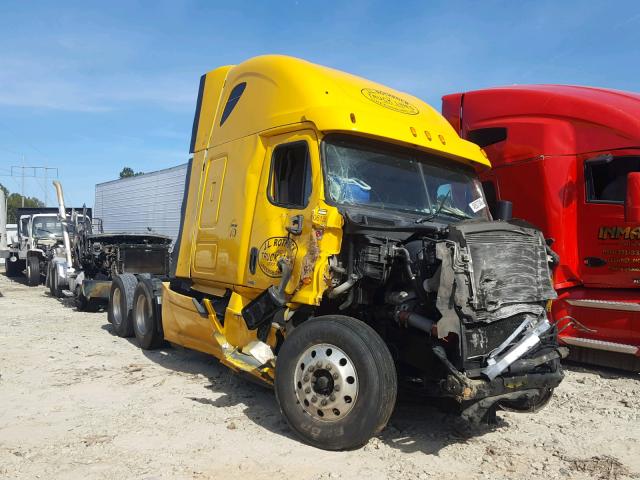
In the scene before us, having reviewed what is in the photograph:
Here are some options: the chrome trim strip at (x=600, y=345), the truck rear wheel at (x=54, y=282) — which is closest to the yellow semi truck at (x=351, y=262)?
the chrome trim strip at (x=600, y=345)

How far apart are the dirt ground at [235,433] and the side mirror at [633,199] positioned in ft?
6.11

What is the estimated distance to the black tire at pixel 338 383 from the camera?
13.6 ft

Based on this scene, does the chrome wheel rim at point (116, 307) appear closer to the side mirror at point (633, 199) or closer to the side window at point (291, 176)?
the side window at point (291, 176)

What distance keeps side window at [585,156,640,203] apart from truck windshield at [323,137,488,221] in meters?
2.04

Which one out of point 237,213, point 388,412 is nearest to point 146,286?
point 237,213

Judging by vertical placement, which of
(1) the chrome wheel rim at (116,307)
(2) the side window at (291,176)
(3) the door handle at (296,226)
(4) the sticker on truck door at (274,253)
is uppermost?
(2) the side window at (291,176)

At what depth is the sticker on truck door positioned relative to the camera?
5035mm

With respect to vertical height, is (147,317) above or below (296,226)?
below

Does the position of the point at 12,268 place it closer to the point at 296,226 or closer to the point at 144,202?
the point at 144,202

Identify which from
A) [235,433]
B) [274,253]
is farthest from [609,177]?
[235,433]

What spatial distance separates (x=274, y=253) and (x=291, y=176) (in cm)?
73

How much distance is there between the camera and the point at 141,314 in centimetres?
836

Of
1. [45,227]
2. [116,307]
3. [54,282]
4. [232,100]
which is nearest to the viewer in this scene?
[232,100]

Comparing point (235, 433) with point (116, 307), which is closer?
point (235, 433)
